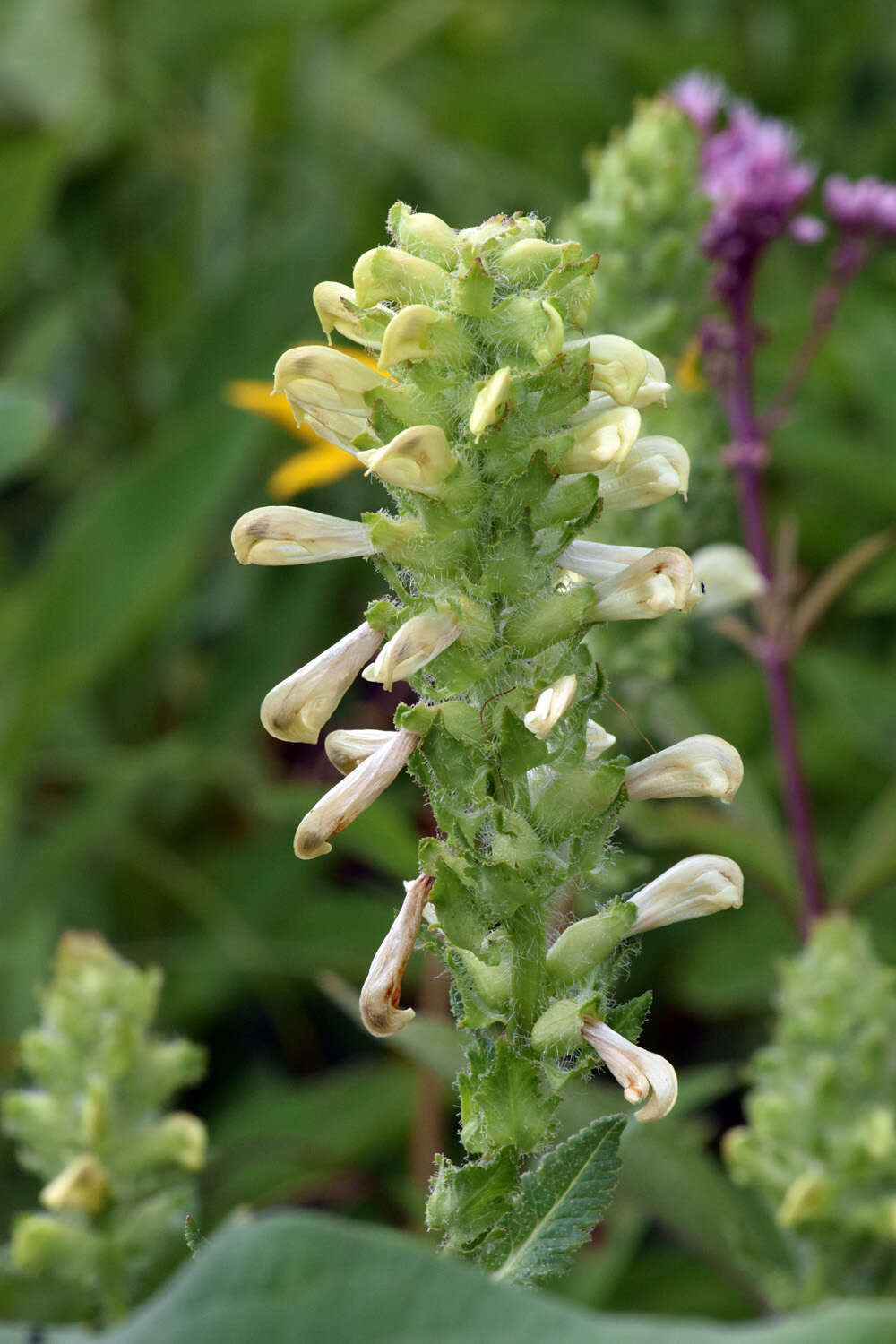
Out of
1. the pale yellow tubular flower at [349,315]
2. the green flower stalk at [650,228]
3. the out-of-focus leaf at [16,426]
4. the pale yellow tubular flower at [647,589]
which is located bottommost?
the pale yellow tubular flower at [647,589]

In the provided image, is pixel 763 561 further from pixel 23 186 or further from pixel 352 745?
pixel 23 186

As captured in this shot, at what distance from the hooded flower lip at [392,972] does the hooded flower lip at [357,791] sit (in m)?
0.06

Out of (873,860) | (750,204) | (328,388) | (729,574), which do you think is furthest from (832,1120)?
(750,204)

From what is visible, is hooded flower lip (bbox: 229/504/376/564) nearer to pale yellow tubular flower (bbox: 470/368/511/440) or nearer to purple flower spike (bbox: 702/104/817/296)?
pale yellow tubular flower (bbox: 470/368/511/440)

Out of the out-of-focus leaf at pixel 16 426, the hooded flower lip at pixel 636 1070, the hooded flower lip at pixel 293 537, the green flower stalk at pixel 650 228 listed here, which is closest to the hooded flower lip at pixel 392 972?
the hooded flower lip at pixel 636 1070

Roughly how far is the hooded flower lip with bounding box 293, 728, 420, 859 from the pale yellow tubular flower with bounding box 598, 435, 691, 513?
0.68 feet

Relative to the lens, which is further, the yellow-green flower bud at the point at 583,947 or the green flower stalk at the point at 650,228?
the green flower stalk at the point at 650,228

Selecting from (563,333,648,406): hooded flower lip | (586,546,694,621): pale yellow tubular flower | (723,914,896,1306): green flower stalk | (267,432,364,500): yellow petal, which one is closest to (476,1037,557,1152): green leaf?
(586,546,694,621): pale yellow tubular flower

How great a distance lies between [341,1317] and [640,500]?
54cm

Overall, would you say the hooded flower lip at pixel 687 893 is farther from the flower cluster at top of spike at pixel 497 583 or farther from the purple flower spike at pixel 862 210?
the purple flower spike at pixel 862 210

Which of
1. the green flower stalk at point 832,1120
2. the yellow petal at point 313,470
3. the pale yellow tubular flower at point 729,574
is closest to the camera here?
the green flower stalk at point 832,1120

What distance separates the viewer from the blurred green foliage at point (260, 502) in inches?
76.3

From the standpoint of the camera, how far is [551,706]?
0.77 meters

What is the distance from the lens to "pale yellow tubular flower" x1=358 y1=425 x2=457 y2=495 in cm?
77
